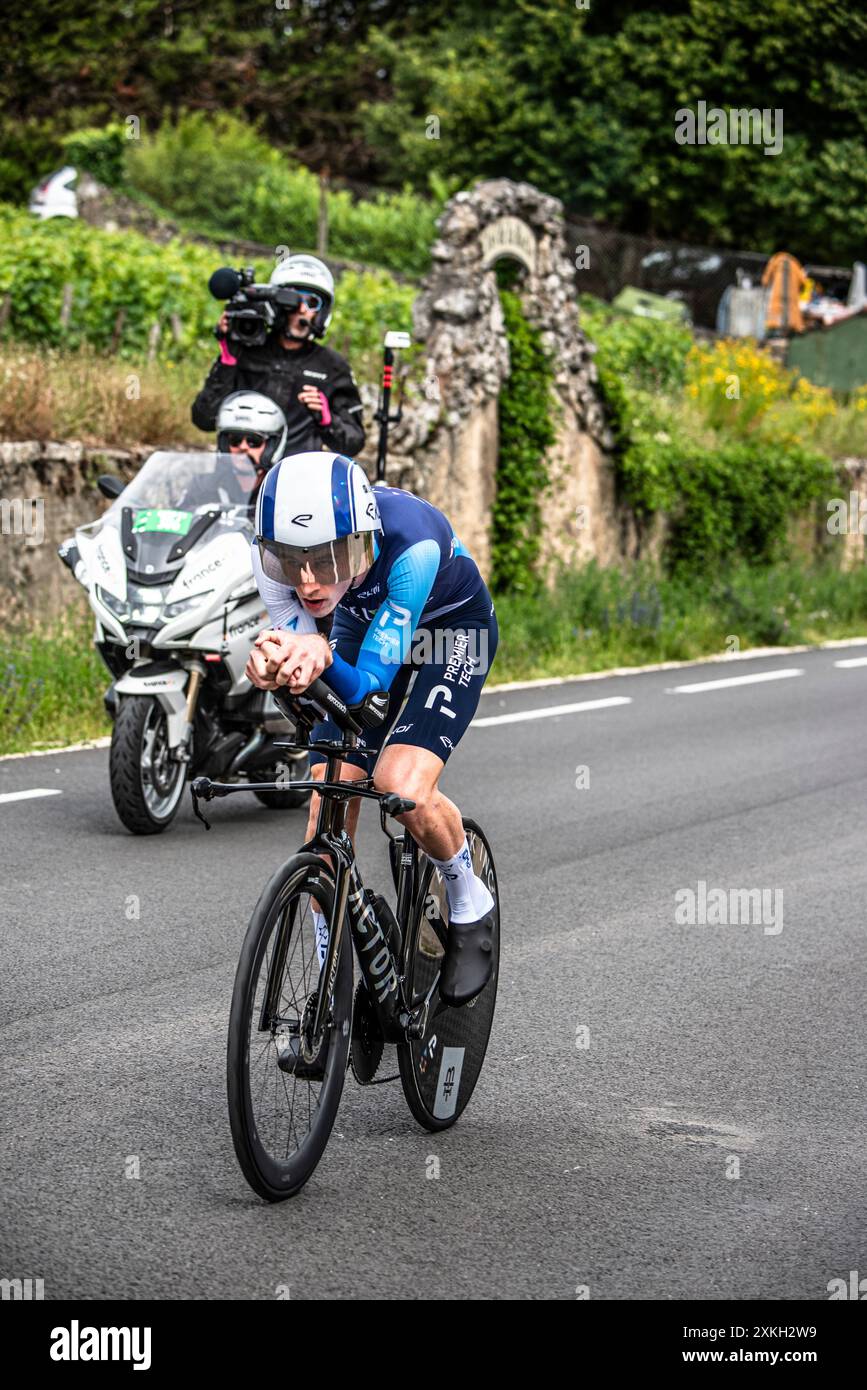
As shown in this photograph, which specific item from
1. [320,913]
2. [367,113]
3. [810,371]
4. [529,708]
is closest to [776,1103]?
[320,913]

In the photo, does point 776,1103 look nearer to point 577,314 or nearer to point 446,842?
point 446,842

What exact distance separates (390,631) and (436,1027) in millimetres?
1149

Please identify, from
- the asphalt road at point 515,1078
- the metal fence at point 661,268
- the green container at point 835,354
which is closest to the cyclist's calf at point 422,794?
the asphalt road at point 515,1078

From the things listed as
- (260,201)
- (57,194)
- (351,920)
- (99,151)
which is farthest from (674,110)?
(351,920)

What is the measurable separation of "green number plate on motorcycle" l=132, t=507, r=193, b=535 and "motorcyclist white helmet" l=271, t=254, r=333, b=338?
200 centimetres

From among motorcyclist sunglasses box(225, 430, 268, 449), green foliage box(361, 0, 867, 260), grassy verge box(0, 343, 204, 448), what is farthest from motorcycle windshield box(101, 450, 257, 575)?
green foliage box(361, 0, 867, 260)

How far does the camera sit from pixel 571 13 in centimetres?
4209

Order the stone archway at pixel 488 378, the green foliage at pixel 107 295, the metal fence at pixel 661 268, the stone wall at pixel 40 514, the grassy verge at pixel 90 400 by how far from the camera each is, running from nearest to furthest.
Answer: the stone wall at pixel 40 514
the grassy verge at pixel 90 400
the green foliage at pixel 107 295
the stone archway at pixel 488 378
the metal fence at pixel 661 268

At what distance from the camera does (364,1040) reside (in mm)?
5160

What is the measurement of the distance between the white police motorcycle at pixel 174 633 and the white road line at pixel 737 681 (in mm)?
6709

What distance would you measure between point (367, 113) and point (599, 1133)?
44.7 m

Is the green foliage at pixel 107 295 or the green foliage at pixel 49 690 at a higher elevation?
the green foliage at pixel 107 295

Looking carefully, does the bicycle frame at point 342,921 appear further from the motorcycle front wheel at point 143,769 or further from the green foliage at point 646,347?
the green foliage at point 646,347

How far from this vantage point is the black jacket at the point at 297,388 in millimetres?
10570
